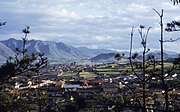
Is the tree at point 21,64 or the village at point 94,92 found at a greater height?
the tree at point 21,64

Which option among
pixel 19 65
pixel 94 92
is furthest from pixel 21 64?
pixel 94 92

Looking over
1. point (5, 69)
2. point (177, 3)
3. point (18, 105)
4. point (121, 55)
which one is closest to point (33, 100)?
point (18, 105)

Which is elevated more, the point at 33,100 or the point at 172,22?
the point at 172,22

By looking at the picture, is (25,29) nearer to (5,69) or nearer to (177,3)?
(5,69)

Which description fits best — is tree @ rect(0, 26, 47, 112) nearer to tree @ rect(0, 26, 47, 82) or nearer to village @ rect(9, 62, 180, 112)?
tree @ rect(0, 26, 47, 82)

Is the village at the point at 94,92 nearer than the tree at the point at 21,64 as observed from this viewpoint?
Yes

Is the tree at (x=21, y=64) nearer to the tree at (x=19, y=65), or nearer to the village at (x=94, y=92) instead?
the tree at (x=19, y=65)

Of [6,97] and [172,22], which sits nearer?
[172,22]

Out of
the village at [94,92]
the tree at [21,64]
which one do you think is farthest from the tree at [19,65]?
the village at [94,92]

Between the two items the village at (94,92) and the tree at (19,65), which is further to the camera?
the tree at (19,65)

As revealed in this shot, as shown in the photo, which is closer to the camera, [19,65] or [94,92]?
[19,65]

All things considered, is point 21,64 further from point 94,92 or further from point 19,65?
point 94,92
